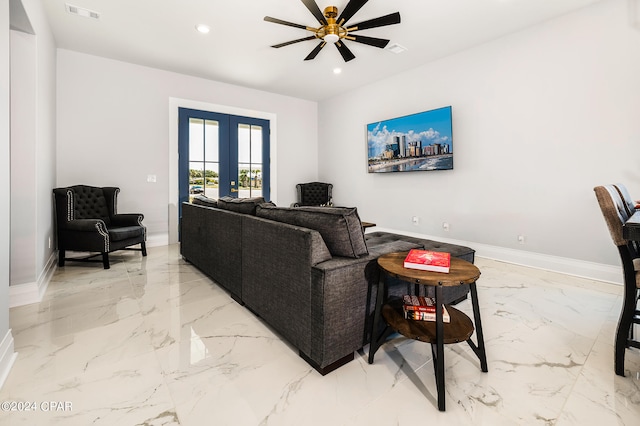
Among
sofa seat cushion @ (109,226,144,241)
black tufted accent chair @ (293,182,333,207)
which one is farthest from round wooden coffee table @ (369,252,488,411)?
black tufted accent chair @ (293,182,333,207)

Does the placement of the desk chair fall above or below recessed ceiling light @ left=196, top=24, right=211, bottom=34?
below

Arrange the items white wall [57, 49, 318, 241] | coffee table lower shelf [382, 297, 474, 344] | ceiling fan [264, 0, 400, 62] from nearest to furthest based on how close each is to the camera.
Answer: coffee table lower shelf [382, 297, 474, 344]
ceiling fan [264, 0, 400, 62]
white wall [57, 49, 318, 241]

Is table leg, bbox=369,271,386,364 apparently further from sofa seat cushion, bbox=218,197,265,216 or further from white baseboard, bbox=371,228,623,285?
white baseboard, bbox=371,228,623,285

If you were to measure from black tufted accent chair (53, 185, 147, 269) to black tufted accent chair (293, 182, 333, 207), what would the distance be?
3065 mm

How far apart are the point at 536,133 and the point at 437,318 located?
331 centimetres

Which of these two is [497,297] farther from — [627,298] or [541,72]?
[541,72]

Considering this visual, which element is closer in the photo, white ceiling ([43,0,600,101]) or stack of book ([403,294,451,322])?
stack of book ([403,294,451,322])

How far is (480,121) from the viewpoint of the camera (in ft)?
13.4

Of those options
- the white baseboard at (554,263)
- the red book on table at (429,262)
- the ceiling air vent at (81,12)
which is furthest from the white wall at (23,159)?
the white baseboard at (554,263)

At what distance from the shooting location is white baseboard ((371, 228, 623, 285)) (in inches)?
122

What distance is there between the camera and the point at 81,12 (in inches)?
130

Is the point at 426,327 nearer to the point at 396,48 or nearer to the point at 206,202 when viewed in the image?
the point at 206,202

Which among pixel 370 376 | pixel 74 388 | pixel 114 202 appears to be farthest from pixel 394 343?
pixel 114 202

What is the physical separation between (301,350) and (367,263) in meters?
0.63
